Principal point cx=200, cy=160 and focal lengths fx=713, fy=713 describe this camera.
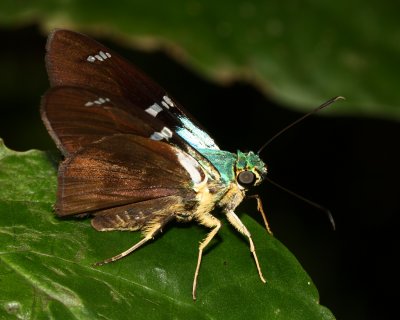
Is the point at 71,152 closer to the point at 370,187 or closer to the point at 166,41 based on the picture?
the point at 166,41

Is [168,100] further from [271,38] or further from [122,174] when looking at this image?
[271,38]

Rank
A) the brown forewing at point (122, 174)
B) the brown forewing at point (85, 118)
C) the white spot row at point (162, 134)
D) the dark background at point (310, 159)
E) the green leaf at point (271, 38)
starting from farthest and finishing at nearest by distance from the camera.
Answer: the dark background at point (310, 159) < the green leaf at point (271, 38) < the white spot row at point (162, 134) < the brown forewing at point (122, 174) < the brown forewing at point (85, 118)

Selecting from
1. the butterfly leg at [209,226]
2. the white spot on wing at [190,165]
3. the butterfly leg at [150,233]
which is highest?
the white spot on wing at [190,165]

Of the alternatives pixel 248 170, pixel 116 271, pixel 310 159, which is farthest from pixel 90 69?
pixel 310 159

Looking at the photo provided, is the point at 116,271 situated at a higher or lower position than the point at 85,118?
lower

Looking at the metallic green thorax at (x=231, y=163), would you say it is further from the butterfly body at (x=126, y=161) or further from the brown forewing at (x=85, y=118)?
the brown forewing at (x=85, y=118)

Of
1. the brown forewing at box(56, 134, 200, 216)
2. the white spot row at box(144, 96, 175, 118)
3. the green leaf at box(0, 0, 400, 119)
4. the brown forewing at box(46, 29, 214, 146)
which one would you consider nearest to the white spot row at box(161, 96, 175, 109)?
the white spot row at box(144, 96, 175, 118)

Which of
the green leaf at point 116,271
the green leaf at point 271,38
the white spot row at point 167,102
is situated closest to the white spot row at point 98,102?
the green leaf at point 116,271
